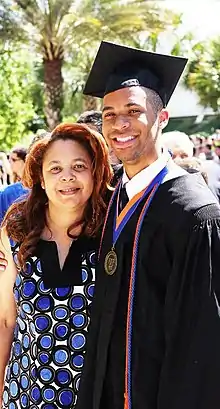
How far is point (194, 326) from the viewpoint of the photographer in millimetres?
1856

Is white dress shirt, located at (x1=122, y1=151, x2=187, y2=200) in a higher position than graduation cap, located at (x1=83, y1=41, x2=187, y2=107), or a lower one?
lower

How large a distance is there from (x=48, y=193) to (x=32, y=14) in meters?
13.6

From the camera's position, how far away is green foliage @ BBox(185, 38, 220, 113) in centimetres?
3422

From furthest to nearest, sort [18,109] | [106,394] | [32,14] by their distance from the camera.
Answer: [18,109] < [32,14] < [106,394]

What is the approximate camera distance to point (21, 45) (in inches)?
645

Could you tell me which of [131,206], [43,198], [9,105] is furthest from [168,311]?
[9,105]

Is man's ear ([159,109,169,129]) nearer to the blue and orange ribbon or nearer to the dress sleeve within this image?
the blue and orange ribbon

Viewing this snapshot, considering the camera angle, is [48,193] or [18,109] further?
[18,109]

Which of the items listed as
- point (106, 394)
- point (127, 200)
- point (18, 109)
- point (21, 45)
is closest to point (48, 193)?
point (127, 200)

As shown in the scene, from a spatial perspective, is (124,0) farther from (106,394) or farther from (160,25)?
(106,394)

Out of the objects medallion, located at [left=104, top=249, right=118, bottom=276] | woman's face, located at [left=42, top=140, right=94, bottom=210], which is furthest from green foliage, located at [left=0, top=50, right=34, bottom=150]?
medallion, located at [left=104, top=249, right=118, bottom=276]

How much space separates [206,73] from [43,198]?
3341 centimetres

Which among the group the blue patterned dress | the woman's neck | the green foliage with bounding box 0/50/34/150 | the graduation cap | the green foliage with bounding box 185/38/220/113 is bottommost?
the blue patterned dress

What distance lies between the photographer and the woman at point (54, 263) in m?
2.35
